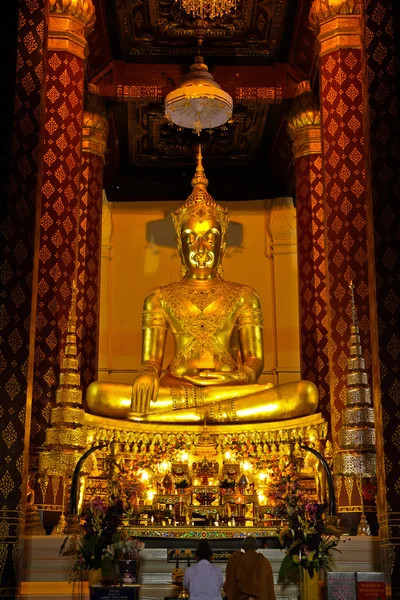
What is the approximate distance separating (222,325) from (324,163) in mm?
2215

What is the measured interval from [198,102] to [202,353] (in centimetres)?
235

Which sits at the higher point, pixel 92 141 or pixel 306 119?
pixel 306 119

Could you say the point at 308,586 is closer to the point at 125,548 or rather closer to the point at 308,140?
the point at 125,548

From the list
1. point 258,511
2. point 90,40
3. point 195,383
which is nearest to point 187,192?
point 90,40

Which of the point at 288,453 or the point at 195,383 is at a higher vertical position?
the point at 195,383

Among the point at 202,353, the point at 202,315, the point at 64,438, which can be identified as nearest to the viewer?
the point at 64,438

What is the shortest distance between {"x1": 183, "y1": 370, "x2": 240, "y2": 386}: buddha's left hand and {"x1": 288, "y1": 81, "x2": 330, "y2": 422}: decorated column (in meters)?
1.03

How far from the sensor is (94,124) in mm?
9781

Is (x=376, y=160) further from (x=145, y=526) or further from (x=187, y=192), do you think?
(x=187, y=192)

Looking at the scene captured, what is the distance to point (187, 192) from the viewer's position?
11969 mm

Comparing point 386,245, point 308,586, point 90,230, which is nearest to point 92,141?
point 90,230

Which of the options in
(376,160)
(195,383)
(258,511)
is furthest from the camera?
(195,383)

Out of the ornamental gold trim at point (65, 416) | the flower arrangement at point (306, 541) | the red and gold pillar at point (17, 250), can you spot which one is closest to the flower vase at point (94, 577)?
the red and gold pillar at point (17, 250)

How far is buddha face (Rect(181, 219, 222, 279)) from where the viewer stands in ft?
31.6
